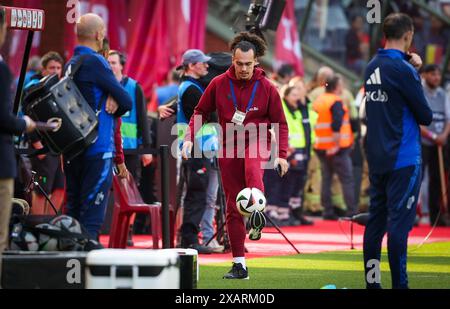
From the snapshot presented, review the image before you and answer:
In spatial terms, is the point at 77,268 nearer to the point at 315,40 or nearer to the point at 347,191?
the point at 347,191

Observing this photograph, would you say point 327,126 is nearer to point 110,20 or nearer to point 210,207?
point 110,20

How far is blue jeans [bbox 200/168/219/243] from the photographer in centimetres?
1484

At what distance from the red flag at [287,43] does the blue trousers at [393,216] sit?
12.8 meters

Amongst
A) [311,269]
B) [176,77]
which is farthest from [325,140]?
[311,269]

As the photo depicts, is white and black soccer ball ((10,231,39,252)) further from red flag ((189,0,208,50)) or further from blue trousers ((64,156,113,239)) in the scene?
red flag ((189,0,208,50))

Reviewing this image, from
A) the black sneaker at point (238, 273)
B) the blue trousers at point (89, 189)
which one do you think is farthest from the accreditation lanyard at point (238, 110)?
the blue trousers at point (89, 189)

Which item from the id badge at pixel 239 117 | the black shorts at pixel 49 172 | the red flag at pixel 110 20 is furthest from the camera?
the red flag at pixel 110 20

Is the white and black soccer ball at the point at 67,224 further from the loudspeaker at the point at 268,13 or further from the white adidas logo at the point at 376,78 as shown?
the loudspeaker at the point at 268,13

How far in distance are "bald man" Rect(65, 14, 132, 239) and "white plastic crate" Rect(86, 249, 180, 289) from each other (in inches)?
85.9

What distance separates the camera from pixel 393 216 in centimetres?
999

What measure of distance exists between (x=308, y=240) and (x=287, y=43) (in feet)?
23.4

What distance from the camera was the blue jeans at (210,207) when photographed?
48.7ft

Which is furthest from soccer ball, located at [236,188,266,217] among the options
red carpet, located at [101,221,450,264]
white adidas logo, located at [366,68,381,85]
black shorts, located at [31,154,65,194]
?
black shorts, located at [31,154,65,194]
